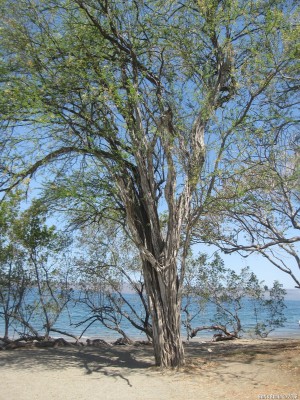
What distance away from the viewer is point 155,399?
6.23 m

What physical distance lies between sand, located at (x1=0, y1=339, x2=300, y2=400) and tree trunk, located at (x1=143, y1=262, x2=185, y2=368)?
0.94ft

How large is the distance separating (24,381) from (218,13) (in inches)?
305

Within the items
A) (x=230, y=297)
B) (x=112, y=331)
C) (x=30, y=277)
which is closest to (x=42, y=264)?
(x=30, y=277)

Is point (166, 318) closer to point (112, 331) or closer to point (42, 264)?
point (42, 264)

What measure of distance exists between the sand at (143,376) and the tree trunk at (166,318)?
0.94 ft

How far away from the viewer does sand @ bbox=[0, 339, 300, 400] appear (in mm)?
6438

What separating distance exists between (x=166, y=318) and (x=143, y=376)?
116 cm

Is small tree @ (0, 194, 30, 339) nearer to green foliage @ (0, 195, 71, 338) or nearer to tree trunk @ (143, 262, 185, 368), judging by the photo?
green foliage @ (0, 195, 71, 338)

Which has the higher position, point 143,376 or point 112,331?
point 112,331

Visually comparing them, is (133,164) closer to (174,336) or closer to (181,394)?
(174,336)

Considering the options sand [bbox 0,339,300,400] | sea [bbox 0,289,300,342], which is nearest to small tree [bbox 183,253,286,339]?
sea [bbox 0,289,300,342]

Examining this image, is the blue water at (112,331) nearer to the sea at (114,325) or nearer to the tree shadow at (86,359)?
the sea at (114,325)

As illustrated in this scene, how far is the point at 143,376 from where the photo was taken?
7641 mm

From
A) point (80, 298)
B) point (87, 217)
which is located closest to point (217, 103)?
point (87, 217)
